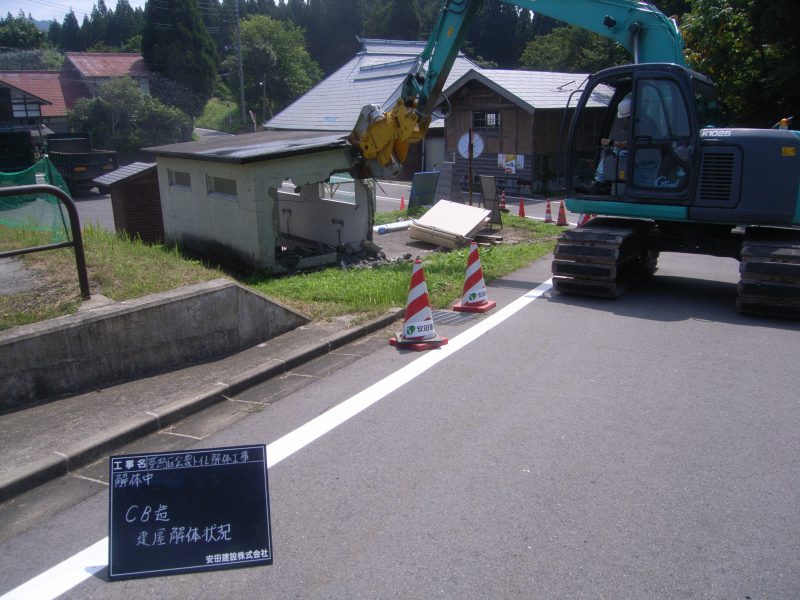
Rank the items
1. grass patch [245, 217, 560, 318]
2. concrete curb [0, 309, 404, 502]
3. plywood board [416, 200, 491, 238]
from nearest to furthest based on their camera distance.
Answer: concrete curb [0, 309, 404, 502], grass patch [245, 217, 560, 318], plywood board [416, 200, 491, 238]

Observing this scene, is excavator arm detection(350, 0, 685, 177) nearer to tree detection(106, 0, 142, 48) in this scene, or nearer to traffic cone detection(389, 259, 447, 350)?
traffic cone detection(389, 259, 447, 350)

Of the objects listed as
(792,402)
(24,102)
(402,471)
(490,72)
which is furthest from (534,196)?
(24,102)

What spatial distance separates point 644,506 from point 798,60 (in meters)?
20.0

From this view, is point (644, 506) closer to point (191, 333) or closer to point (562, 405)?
point (562, 405)

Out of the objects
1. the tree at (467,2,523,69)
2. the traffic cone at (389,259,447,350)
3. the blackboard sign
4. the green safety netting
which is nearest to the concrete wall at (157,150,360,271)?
the green safety netting

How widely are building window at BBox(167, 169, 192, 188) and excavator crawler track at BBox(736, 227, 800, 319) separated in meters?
9.74

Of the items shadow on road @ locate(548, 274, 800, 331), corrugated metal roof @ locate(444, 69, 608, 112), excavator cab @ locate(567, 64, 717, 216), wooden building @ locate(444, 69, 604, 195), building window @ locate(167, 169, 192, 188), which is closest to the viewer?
shadow on road @ locate(548, 274, 800, 331)

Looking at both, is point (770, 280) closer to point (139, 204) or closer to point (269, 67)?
point (139, 204)

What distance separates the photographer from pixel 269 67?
5666 centimetres

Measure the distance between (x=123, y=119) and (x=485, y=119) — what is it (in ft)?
78.3

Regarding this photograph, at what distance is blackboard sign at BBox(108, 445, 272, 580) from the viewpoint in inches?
140

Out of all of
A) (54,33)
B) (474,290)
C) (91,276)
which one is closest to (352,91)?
(474,290)

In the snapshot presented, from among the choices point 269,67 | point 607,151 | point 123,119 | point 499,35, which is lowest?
point 607,151

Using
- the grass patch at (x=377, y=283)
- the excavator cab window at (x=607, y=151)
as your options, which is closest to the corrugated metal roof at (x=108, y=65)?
the grass patch at (x=377, y=283)
